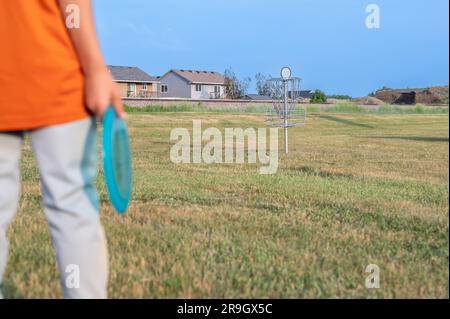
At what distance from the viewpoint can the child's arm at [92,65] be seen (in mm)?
1985

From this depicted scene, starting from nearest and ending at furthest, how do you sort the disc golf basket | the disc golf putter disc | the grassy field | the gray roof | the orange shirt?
the orange shirt → the disc golf putter disc → the grassy field → the disc golf basket → the gray roof

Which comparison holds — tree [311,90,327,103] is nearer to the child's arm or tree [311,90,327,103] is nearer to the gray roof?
the gray roof

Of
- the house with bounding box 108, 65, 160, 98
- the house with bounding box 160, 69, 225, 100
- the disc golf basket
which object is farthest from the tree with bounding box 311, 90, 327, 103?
the disc golf basket

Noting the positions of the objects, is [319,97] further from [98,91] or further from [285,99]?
[98,91]

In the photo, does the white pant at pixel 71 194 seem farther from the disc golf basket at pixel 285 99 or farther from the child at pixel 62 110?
the disc golf basket at pixel 285 99

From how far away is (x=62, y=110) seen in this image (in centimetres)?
195

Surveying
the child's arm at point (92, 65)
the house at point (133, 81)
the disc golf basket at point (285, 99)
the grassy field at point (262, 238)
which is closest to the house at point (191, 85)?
the house at point (133, 81)

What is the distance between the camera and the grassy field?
2828 millimetres

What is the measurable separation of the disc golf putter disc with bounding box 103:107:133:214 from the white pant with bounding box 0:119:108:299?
0.20 feet

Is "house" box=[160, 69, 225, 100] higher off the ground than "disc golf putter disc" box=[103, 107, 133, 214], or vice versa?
"house" box=[160, 69, 225, 100]

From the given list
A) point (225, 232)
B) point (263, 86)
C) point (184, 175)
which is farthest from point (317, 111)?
point (225, 232)

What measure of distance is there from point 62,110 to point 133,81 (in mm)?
57995

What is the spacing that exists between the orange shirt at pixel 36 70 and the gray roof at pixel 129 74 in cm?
5576
